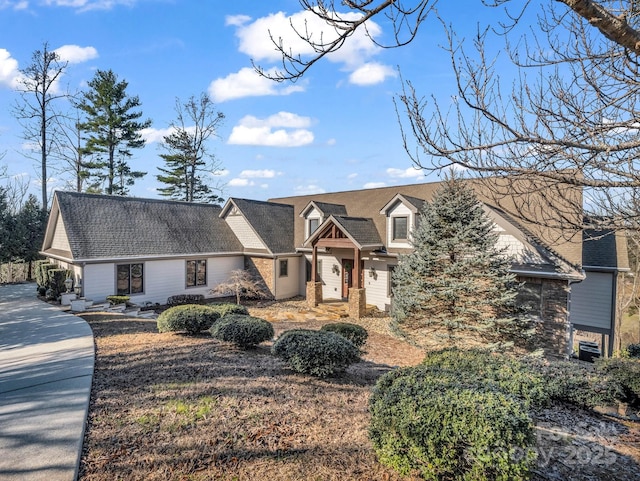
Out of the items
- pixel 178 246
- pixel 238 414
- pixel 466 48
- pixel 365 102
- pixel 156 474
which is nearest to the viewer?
pixel 156 474

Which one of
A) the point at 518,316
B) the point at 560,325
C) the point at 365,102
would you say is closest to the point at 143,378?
the point at 365,102

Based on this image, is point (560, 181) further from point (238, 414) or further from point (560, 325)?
point (560, 325)


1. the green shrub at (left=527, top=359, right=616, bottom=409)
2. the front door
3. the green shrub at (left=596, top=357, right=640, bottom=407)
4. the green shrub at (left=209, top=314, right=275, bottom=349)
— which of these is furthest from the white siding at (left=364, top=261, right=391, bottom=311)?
the green shrub at (left=527, top=359, right=616, bottom=409)

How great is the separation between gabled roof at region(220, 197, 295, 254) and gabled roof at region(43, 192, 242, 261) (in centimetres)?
183

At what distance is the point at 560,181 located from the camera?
3.84 meters

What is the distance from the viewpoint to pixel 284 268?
20.5 meters

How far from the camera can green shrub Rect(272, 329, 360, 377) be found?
6723 mm

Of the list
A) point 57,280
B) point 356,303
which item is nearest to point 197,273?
point 57,280

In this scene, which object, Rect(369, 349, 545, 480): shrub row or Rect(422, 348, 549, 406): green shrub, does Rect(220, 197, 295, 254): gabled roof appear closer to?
Rect(422, 348, 549, 406): green shrub

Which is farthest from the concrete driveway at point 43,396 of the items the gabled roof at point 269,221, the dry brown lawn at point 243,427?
the gabled roof at point 269,221

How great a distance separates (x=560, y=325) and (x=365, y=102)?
10.7 meters

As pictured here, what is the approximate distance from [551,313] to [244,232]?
16.3m

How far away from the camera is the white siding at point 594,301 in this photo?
14164mm

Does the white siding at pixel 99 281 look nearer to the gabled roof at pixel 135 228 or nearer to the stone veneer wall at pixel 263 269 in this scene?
the gabled roof at pixel 135 228
